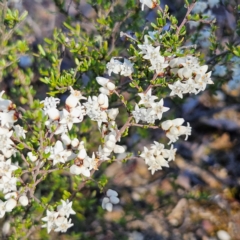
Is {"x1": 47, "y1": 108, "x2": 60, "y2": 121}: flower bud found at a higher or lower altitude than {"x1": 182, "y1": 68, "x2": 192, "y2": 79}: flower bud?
higher

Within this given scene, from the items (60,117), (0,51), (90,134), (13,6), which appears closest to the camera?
(60,117)

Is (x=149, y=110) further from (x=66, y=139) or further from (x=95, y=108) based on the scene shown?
(x=66, y=139)

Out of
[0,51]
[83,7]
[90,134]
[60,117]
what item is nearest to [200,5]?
[90,134]

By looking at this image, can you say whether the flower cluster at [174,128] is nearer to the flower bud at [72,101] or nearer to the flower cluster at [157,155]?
the flower cluster at [157,155]

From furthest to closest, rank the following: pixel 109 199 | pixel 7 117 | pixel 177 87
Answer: pixel 109 199 < pixel 177 87 < pixel 7 117

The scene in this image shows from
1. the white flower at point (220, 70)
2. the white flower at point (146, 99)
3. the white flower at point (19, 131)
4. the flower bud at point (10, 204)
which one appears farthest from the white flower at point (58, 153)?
the white flower at point (220, 70)

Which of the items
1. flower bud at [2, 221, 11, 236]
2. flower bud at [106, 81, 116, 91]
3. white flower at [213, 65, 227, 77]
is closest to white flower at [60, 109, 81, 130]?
flower bud at [106, 81, 116, 91]

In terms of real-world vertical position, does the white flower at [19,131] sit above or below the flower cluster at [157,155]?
above

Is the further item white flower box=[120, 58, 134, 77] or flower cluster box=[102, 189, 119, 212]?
flower cluster box=[102, 189, 119, 212]

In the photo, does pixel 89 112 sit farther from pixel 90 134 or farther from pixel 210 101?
pixel 210 101

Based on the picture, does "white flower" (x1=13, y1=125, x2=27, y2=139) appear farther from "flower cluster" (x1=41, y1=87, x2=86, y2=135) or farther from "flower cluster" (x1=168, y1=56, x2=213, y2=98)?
"flower cluster" (x1=168, y1=56, x2=213, y2=98)

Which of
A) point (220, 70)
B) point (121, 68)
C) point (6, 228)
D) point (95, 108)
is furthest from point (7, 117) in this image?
point (220, 70)
